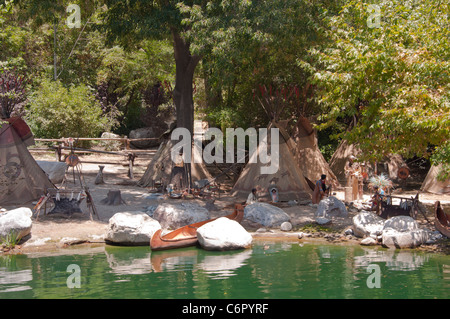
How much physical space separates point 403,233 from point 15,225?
8.42 metres

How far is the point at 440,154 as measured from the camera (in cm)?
1120

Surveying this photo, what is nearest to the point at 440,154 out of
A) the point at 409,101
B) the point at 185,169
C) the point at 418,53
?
the point at 409,101

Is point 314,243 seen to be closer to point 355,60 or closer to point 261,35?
point 355,60

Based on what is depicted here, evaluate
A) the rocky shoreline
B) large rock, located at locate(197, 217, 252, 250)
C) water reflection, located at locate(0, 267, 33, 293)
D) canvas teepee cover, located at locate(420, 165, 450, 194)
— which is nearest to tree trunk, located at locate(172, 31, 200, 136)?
the rocky shoreline

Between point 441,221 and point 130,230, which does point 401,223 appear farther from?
point 130,230

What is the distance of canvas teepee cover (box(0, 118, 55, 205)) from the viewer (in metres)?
14.3

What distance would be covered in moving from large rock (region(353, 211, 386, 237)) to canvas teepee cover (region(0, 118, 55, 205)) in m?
8.40

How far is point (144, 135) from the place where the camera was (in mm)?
29812

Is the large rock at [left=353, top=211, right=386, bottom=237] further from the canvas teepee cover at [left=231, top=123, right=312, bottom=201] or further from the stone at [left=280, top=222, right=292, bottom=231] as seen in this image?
the canvas teepee cover at [left=231, top=123, right=312, bottom=201]

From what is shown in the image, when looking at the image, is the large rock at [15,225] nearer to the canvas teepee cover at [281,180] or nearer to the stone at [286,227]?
the stone at [286,227]

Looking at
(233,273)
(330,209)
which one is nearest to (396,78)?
(330,209)

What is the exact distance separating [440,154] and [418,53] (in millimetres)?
2219

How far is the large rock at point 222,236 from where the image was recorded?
11.4m

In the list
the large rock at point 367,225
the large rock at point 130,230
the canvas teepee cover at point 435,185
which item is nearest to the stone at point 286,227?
the large rock at point 367,225
